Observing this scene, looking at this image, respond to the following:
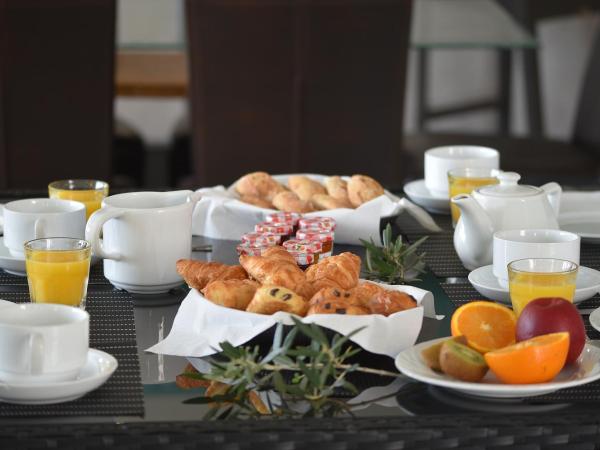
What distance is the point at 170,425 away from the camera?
0.99 m

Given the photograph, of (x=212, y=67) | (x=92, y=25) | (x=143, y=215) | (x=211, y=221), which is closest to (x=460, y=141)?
(x=212, y=67)

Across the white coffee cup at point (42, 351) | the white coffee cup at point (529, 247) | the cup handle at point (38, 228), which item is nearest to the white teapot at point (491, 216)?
the white coffee cup at point (529, 247)

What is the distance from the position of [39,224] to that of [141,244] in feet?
0.50

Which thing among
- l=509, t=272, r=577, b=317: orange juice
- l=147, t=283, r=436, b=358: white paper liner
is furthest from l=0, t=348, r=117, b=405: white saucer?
l=509, t=272, r=577, b=317: orange juice

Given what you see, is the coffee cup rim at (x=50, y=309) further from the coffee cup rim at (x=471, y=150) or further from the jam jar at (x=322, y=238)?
the coffee cup rim at (x=471, y=150)

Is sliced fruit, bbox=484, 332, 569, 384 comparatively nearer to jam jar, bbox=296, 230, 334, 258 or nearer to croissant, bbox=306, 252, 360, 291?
croissant, bbox=306, 252, 360, 291

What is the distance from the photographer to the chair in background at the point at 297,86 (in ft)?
9.04

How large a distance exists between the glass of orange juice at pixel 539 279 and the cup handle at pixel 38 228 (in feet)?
1.99

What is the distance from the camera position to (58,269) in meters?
1.30

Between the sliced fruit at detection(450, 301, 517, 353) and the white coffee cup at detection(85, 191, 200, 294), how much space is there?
0.43m

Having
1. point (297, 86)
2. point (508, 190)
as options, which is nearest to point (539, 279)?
point (508, 190)

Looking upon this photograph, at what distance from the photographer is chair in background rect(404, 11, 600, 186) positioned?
3.24 metres

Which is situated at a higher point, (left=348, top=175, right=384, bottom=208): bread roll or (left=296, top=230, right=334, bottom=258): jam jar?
(left=348, top=175, right=384, bottom=208): bread roll

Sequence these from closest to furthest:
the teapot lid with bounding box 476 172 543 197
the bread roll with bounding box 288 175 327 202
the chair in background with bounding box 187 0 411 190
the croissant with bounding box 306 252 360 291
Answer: the croissant with bounding box 306 252 360 291 < the teapot lid with bounding box 476 172 543 197 < the bread roll with bounding box 288 175 327 202 < the chair in background with bounding box 187 0 411 190
